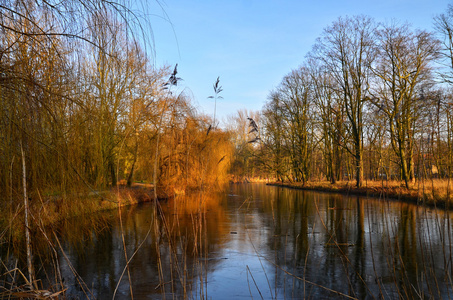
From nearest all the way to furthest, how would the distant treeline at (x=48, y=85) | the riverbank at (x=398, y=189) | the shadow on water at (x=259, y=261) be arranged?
the distant treeline at (x=48, y=85) < the shadow on water at (x=259, y=261) < the riverbank at (x=398, y=189)

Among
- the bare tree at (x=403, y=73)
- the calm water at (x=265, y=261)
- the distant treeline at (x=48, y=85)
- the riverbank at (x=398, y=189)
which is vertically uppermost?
the bare tree at (x=403, y=73)

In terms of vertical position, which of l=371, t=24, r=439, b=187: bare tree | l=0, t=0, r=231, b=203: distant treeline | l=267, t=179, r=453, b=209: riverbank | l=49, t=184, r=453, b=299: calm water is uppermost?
l=371, t=24, r=439, b=187: bare tree

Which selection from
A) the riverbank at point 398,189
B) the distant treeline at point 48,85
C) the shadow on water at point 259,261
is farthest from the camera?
the riverbank at point 398,189

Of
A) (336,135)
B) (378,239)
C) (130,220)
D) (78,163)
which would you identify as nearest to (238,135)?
(336,135)

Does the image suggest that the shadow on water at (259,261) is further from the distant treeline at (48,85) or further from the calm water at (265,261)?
the distant treeline at (48,85)

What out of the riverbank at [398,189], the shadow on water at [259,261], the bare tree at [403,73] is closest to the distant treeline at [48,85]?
the shadow on water at [259,261]

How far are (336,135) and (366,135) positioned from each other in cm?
201

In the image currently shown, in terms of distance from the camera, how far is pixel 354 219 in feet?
35.8

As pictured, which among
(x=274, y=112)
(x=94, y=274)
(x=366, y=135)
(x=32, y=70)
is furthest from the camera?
(x=274, y=112)

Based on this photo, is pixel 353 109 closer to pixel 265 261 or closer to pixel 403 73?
pixel 403 73

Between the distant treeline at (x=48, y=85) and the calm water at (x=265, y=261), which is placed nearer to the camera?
the distant treeline at (x=48, y=85)

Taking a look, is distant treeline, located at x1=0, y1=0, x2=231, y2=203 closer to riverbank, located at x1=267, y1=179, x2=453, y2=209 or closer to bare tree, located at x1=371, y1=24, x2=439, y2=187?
riverbank, located at x1=267, y1=179, x2=453, y2=209

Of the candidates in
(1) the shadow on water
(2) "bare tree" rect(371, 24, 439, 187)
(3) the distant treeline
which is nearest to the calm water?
(1) the shadow on water

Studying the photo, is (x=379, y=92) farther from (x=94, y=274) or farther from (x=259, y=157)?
(x=94, y=274)
